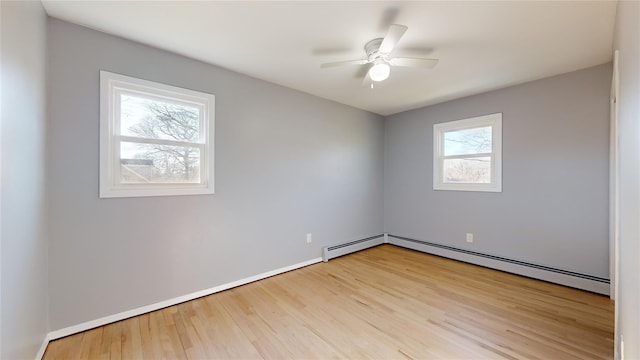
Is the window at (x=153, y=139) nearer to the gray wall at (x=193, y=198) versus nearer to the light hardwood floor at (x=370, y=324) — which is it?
the gray wall at (x=193, y=198)

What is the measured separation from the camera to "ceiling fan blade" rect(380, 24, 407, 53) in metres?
1.69

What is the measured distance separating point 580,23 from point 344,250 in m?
3.50

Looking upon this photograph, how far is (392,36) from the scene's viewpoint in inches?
70.8

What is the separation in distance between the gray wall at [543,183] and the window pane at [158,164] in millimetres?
3489

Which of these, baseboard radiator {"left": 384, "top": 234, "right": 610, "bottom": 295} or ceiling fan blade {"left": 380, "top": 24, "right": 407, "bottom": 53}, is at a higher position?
ceiling fan blade {"left": 380, "top": 24, "right": 407, "bottom": 53}

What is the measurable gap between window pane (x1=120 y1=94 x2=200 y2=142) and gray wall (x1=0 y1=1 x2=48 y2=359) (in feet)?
1.70

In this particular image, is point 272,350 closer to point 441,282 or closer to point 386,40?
point 441,282

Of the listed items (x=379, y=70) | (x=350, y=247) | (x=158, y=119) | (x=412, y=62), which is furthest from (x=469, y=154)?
(x=158, y=119)

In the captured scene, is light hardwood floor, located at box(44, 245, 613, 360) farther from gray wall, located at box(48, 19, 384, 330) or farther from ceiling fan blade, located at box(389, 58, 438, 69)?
ceiling fan blade, located at box(389, 58, 438, 69)

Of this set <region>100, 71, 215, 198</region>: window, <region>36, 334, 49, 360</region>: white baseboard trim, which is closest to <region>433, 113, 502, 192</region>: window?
<region>100, 71, 215, 198</region>: window

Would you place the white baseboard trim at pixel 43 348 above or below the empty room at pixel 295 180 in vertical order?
below

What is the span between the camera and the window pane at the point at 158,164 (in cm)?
222

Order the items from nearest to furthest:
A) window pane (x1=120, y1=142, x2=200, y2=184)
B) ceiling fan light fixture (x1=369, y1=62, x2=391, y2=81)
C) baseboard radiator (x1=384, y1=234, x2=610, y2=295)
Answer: ceiling fan light fixture (x1=369, y1=62, x2=391, y2=81) < window pane (x1=120, y1=142, x2=200, y2=184) < baseboard radiator (x1=384, y1=234, x2=610, y2=295)

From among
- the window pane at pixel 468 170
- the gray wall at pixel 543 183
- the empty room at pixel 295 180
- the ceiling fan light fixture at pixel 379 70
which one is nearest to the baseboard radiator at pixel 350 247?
the empty room at pixel 295 180
